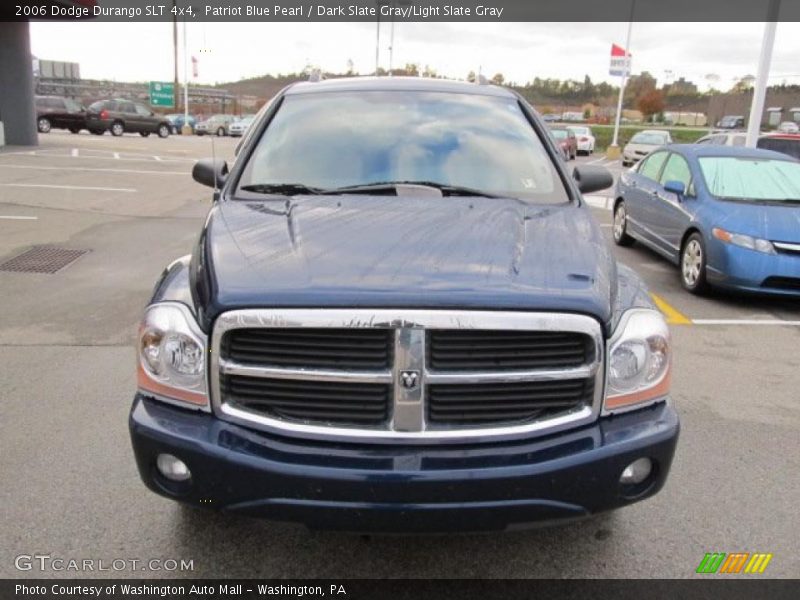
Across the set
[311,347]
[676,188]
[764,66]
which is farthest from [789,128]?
[311,347]

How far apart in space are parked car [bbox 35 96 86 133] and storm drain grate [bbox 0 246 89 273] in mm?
24861

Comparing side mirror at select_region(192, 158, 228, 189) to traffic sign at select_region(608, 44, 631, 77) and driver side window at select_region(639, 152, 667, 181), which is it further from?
traffic sign at select_region(608, 44, 631, 77)

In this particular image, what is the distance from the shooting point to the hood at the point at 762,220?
6438 mm

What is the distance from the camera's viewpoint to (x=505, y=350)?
89.7 inches

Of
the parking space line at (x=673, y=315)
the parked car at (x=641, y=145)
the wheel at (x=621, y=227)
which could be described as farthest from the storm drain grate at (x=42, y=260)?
the parked car at (x=641, y=145)

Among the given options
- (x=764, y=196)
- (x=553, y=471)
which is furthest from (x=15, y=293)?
(x=764, y=196)

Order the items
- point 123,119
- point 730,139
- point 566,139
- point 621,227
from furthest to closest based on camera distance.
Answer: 1. point 123,119
2. point 566,139
3. point 730,139
4. point 621,227

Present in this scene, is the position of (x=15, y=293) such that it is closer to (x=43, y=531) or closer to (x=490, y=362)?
(x=43, y=531)

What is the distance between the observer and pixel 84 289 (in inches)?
259

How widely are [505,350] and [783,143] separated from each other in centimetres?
1500

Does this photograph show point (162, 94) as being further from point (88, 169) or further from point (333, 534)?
point (333, 534)

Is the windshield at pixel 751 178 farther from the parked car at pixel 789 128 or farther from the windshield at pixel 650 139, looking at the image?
the parked car at pixel 789 128

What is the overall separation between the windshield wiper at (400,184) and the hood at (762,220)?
4.34 metres

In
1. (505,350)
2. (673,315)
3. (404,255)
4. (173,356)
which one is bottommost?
(673,315)
